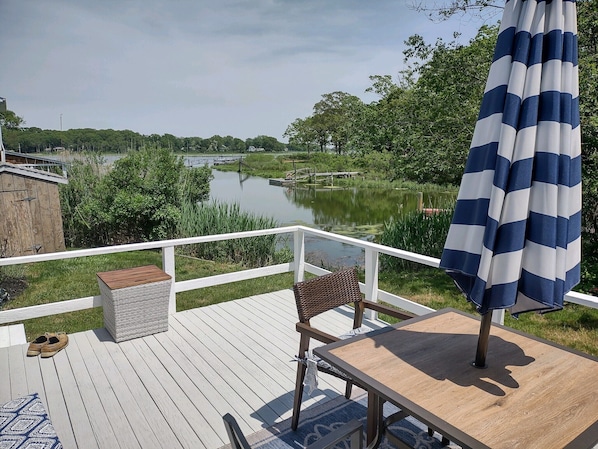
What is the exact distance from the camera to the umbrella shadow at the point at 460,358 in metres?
1.50

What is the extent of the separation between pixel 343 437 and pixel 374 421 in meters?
0.63


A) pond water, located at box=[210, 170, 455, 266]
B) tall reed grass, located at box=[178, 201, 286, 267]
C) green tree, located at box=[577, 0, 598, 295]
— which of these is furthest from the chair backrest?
pond water, located at box=[210, 170, 455, 266]

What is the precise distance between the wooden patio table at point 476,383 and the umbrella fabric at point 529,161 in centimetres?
30

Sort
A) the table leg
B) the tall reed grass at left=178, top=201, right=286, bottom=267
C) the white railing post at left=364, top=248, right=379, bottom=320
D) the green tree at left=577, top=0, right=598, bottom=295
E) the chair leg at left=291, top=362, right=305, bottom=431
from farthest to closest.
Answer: the tall reed grass at left=178, top=201, right=286, bottom=267 < the green tree at left=577, top=0, right=598, bottom=295 < the white railing post at left=364, top=248, right=379, bottom=320 < the chair leg at left=291, top=362, right=305, bottom=431 < the table leg

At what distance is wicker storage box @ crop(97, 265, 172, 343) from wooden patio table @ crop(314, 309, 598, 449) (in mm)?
2172

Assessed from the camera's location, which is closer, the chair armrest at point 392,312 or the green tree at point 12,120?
the chair armrest at point 392,312

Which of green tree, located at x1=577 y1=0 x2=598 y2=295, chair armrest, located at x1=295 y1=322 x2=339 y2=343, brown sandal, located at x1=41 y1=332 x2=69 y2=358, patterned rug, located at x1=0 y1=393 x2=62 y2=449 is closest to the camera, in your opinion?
patterned rug, located at x1=0 y1=393 x2=62 y2=449

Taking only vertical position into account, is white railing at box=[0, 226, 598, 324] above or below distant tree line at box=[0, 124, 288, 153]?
below

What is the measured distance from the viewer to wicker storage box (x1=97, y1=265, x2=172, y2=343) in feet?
11.0

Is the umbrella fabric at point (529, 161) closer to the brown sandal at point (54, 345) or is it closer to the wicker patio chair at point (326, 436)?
the wicker patio chair at point (326, 436)

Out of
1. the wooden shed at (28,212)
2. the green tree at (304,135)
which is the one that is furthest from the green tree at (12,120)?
the green tree at (304,135)

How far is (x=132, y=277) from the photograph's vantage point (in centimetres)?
355

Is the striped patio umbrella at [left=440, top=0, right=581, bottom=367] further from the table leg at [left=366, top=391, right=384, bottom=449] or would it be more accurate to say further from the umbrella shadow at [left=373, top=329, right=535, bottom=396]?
the table leg at [left=366, top=391, right=384, bottom=449]

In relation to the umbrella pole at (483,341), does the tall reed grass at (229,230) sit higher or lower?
lower
